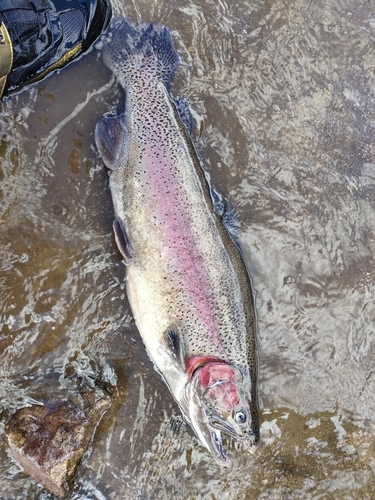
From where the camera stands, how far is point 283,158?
341 centimetres

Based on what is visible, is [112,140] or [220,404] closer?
[220,404]

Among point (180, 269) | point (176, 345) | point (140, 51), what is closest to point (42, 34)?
point (140, 51)

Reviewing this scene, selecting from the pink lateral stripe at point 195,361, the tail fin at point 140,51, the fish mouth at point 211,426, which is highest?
the tail fin at point 140,51

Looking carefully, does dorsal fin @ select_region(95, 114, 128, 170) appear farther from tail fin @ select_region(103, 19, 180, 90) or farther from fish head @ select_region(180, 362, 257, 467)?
fish head @ select_region(180, 362, 257, 467)

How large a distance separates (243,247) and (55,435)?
172 cm

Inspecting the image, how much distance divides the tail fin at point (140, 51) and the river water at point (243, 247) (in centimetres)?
12

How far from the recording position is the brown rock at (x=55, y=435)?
2928mm

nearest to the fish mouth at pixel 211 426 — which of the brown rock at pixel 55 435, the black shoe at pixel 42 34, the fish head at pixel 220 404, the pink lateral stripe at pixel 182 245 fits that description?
the fish head at pixel 220 404

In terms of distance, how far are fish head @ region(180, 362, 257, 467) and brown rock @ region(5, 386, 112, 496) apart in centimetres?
68

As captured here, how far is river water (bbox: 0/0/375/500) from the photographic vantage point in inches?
124

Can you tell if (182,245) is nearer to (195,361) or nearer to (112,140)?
(195,361)

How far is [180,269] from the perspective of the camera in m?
2.89

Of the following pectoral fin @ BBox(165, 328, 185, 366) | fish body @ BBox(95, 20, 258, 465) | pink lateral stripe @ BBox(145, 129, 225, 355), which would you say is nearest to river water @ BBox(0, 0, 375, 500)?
fish body @ BBox(95, 20, 258, 465)

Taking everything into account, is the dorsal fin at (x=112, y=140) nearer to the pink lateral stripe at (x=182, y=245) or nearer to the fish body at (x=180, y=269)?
the fish body at (x=180, y=269)
